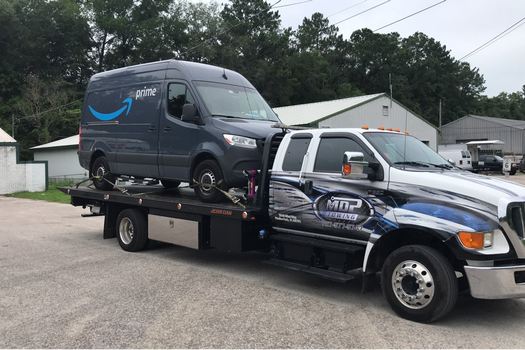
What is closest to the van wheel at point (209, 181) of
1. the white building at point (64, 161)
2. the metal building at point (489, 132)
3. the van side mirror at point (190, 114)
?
the van side mirror at point (190, 114)

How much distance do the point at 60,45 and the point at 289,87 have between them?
29.3m

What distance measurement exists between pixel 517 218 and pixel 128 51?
66.2 metres

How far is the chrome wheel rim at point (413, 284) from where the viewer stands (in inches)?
210

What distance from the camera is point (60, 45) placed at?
6397 centimetres

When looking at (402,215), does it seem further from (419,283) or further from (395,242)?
(419,283)

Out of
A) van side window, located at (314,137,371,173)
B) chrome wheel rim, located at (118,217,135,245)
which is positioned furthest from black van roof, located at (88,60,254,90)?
van side window, located at (314,137,371,173)

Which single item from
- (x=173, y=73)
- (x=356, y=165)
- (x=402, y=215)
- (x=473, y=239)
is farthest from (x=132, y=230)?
(x=473, y=239)

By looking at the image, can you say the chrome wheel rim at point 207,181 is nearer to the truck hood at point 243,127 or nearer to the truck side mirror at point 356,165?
the truck hood at point 243,127

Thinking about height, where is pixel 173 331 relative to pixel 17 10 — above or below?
below

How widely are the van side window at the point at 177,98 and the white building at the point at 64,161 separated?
2713 centimetres

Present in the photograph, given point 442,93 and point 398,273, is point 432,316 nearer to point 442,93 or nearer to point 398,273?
point 398,273

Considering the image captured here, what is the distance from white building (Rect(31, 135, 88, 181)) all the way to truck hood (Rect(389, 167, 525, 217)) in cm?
3121

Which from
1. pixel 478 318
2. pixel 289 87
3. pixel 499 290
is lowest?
pixel 478 318

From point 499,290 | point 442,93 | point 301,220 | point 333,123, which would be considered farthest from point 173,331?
point 442,93
